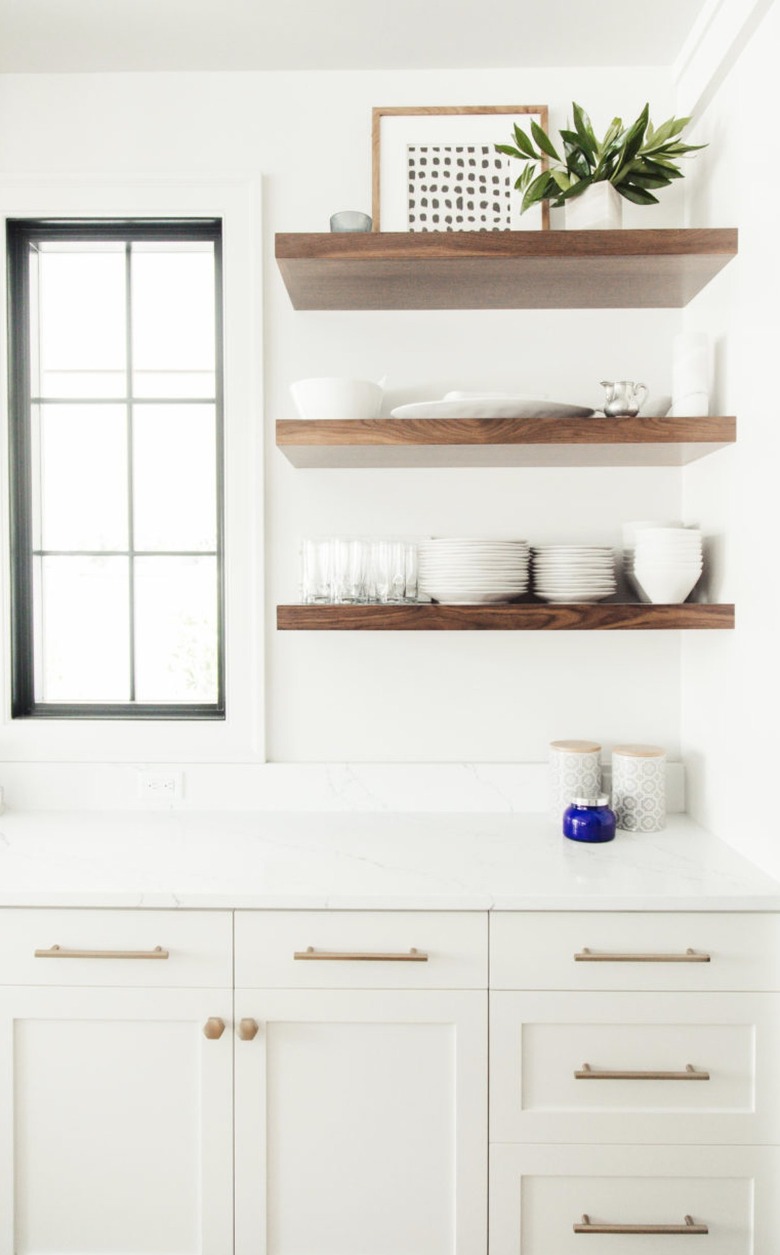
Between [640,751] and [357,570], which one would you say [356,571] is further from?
[640,751]

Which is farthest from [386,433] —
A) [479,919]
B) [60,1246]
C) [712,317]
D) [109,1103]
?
[60,1246]

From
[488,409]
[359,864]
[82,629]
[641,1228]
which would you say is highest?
[488,409]

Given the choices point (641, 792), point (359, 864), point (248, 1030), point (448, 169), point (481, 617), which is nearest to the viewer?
point (248, 1030)

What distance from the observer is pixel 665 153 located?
1.85m

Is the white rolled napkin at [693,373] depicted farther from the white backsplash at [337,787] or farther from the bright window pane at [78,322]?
the bright window pane at [78,322]

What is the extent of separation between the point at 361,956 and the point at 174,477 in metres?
1.32

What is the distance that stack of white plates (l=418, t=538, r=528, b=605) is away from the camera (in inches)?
73.7

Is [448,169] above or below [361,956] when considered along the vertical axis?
above

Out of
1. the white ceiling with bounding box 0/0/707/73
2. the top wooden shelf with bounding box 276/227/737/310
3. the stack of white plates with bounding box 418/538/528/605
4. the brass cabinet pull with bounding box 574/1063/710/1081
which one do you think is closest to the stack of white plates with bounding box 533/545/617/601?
the stack of white plates with bounding box 418/538/528/605

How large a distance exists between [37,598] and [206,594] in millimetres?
446

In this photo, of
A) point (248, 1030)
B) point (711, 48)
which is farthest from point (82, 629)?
point (711, 48)

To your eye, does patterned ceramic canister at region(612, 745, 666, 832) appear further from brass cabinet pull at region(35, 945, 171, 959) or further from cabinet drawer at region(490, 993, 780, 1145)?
brass cabinet pull at region(35, 945, 171, 959)

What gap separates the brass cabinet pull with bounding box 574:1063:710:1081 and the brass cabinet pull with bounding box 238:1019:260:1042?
23.6 inches

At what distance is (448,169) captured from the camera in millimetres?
2047
